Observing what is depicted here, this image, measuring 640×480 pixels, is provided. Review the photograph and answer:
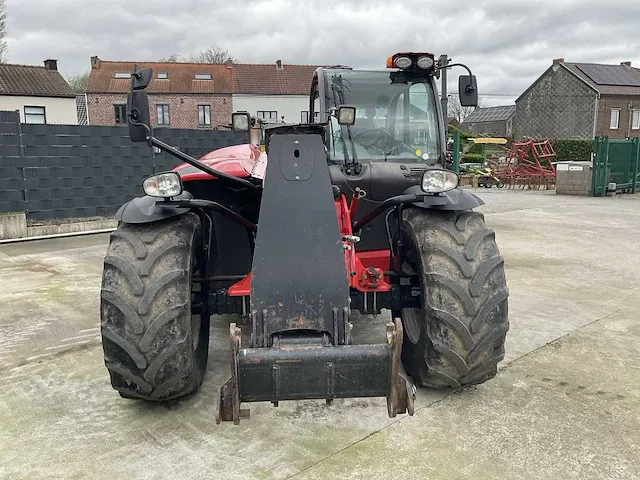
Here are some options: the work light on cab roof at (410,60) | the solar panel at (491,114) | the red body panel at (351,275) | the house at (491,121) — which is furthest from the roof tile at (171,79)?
the red body panel at (351,275)

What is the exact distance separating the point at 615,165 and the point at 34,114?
25.6m

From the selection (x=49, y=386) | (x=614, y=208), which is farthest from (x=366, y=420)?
(x=614, y=208)

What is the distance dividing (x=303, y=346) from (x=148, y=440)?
1111mm

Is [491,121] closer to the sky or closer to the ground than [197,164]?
closer to the sky

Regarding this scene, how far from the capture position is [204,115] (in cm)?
3994

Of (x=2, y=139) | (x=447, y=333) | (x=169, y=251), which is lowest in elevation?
(x=447, y=333)

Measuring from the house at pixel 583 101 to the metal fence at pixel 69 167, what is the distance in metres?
32.9

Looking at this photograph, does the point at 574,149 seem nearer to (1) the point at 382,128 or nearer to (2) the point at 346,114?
(1) the point at 382,128

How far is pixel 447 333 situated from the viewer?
2.97 meters

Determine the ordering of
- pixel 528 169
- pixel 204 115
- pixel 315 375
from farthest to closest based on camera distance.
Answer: pixel 204 115, pixel 528 169, pixel 315 375

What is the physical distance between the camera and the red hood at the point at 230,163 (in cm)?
353

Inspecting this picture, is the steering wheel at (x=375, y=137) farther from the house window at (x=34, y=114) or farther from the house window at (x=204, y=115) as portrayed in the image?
the house window at (x=204, y=115)

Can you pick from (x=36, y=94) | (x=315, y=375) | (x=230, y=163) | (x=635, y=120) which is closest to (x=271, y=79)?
(x=36, y=94)

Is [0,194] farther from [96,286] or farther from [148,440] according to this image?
[148,440]
